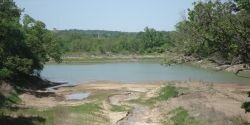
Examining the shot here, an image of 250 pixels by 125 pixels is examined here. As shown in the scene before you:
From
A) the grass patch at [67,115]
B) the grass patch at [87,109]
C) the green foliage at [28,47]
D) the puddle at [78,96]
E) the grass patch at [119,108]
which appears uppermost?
the green foliage at [28,47]

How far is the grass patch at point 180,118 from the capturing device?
3047 cm

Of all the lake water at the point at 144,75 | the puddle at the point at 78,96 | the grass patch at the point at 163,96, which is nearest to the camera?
the grass patch at the point at 163,96

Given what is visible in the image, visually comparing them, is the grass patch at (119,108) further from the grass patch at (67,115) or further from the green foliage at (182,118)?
the green foliage at (182,118)

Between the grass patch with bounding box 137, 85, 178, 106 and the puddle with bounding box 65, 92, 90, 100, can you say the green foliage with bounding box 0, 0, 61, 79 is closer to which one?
the puddle with bounding box 65, 92, 90, 100

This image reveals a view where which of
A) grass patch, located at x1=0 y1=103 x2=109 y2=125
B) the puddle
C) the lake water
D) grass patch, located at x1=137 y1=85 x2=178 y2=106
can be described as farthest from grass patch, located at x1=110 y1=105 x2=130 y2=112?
the lake water

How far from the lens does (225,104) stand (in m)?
37.8

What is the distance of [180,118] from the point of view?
32406mm

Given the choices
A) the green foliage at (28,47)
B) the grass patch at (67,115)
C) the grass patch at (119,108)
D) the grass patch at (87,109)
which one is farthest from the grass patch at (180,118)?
the green foliage at (28,47)

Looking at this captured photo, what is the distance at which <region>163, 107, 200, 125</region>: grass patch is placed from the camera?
30.5 m

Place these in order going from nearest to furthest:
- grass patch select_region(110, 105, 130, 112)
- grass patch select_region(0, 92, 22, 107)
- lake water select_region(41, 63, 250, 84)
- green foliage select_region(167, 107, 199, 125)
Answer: green foliage select_region(167, 107, 199, 125) → grass patch select_region(0, 92, 22, 107) → grass patch select_region(110, 105, 130, 112) → lake water select_region(41, 63, 250, 84)

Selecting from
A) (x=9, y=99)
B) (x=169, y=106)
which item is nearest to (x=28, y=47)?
(x=9, y=99)

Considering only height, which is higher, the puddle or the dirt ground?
the dirt ground

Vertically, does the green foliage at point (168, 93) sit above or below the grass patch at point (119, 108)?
above

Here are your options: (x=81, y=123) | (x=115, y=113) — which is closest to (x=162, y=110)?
(x=115, y=113)
